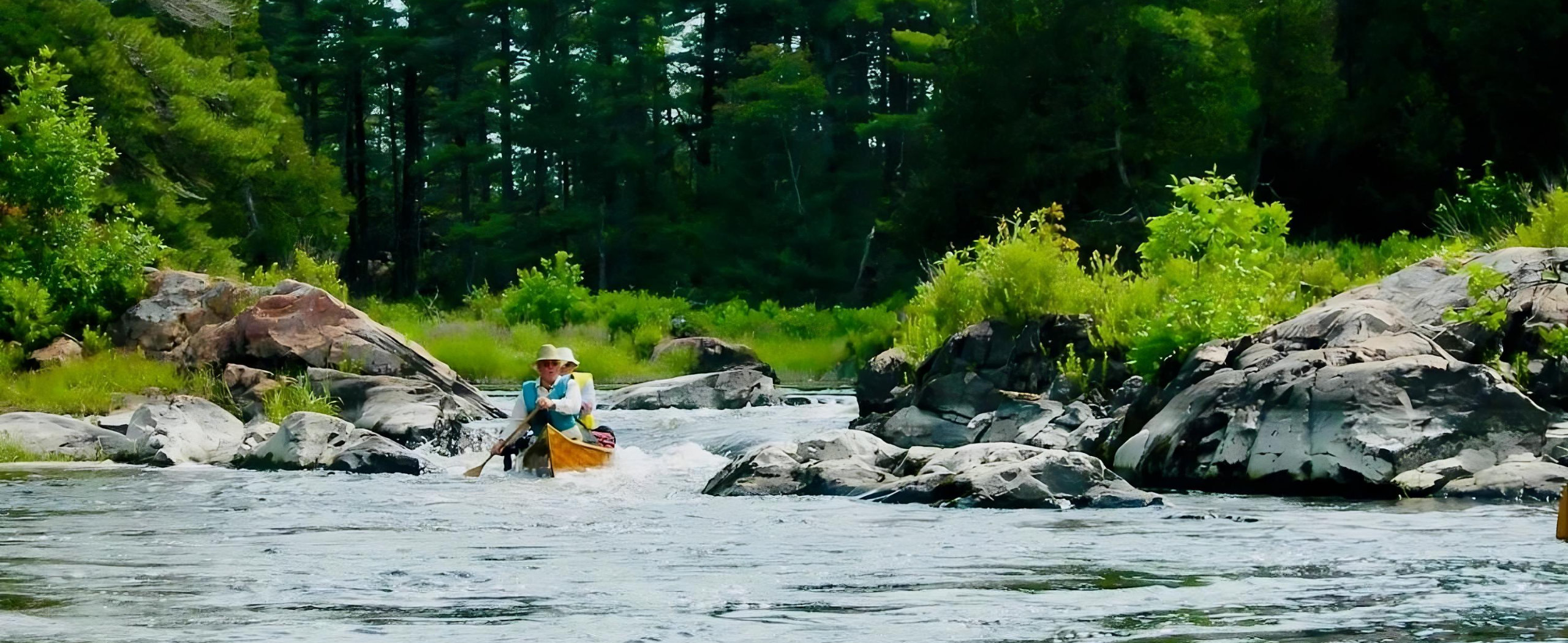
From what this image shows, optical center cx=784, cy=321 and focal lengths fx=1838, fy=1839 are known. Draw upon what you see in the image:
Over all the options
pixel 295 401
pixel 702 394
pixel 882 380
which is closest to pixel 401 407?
pixel 295 401

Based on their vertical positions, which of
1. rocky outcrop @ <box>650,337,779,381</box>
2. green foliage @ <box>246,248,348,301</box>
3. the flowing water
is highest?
green foliage @ <box>246,248,348,301</box>

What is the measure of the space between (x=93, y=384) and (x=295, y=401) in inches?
124

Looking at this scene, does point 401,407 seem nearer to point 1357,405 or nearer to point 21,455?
point 21,455

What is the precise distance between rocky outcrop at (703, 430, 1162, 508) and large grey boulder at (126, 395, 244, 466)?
6202 millimetres

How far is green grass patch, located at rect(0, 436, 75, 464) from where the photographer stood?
1766cm

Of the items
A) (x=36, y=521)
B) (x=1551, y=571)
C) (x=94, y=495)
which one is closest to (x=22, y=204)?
(x=94, y=495)

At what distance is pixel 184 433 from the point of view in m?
18.5

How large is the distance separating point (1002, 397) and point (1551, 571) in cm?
923

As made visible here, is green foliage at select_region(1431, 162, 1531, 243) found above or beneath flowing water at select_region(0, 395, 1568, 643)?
above

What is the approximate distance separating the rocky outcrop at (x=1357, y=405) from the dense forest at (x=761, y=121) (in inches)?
540

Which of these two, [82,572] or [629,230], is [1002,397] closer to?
Result: [82,572]

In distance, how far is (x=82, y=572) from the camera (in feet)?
30.0

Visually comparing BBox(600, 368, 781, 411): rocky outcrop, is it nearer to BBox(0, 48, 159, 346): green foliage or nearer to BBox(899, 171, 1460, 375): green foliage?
BBox(899, 171, 1460, 375): green foliage

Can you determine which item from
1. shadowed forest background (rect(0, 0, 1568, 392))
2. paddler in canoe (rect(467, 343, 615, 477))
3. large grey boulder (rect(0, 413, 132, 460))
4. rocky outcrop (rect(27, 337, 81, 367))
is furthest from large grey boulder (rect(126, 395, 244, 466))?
shadowed forest background (rect(0, 0, 1568, 392))
